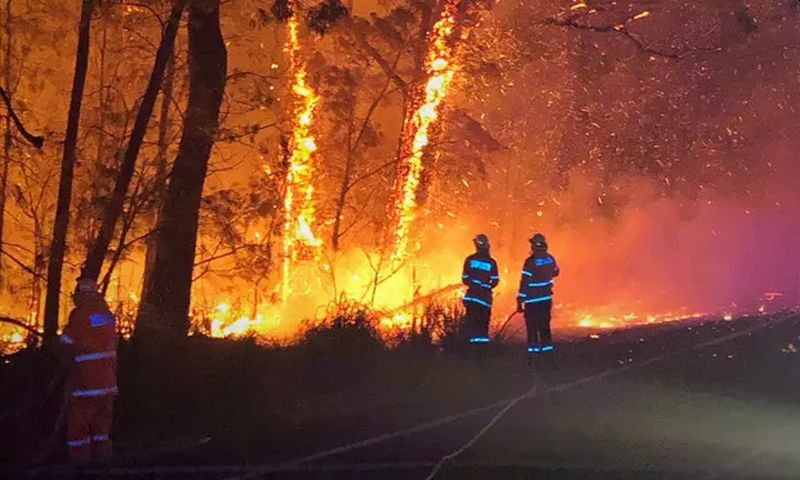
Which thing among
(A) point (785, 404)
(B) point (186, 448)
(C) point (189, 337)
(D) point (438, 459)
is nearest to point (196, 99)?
(C) point (189, 337)

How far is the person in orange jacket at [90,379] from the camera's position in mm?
8094

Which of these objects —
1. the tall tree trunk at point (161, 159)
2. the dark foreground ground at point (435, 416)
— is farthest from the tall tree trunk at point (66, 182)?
the dark foreground ground at point (435, 416)

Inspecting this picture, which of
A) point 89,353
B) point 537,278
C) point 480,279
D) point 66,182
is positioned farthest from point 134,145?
point 537,278

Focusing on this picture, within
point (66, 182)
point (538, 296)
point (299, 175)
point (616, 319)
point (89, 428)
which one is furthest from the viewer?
point (616, 319)

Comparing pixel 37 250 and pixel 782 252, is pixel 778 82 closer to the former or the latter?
pixel 782 252

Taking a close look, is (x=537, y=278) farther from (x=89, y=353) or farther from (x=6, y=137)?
(x=6, y=137)

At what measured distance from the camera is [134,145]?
11.6 metres

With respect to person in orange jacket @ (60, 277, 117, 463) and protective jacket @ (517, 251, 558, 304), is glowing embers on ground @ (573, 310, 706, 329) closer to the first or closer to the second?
protective jacket @ (517, 251, 558, 304)

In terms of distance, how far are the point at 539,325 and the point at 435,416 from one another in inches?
148

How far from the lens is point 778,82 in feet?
116

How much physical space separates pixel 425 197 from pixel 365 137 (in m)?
4.90

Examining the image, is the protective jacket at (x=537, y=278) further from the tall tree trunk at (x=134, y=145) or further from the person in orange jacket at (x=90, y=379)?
the person in orange jacket at (x=90, y=379)

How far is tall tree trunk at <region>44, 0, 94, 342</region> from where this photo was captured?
1120 centimetres

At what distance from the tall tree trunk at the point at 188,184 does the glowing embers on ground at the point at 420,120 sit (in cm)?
790
